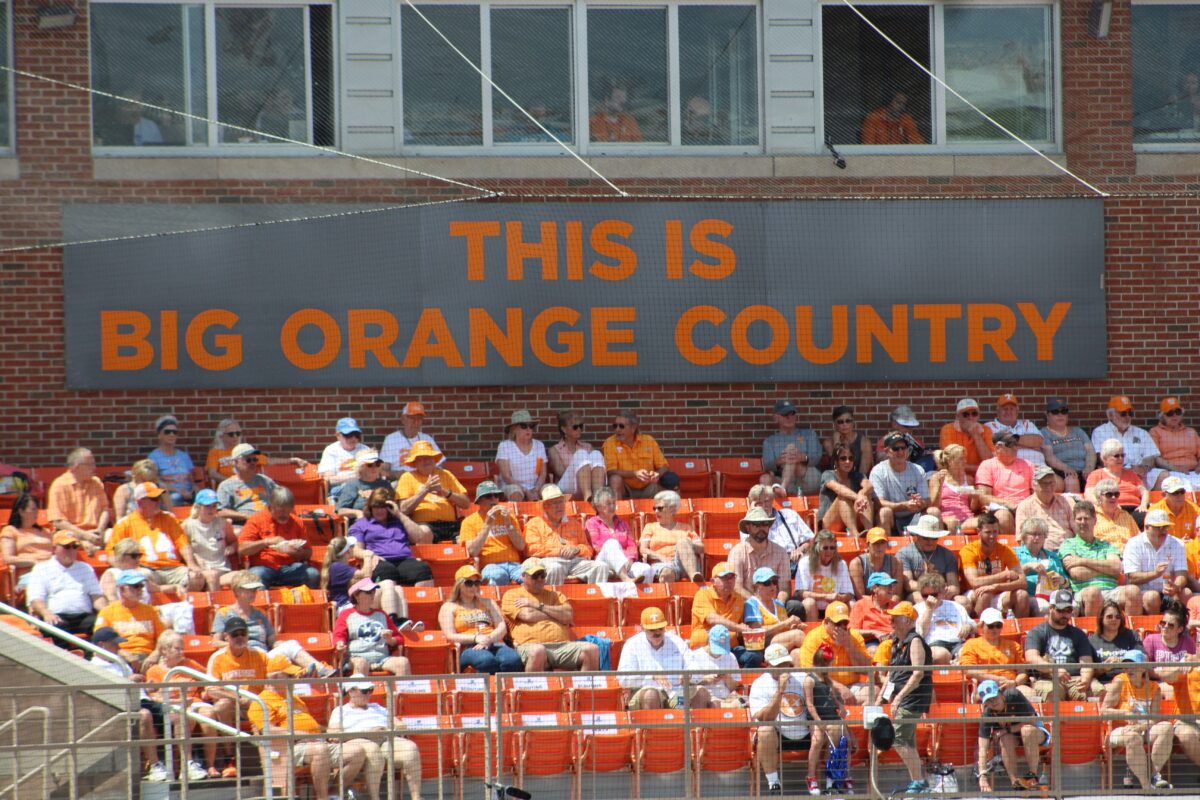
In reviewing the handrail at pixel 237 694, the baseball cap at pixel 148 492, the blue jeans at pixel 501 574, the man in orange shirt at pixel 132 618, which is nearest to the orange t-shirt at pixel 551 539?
the blue jeans at pixel 501 574

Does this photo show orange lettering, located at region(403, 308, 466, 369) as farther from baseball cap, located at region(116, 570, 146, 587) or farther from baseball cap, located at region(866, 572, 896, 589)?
baseball cap, located at region(866, 572, 896, 589)

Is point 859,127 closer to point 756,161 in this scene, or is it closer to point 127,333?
point 756,161

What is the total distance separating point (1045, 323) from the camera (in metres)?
16.3

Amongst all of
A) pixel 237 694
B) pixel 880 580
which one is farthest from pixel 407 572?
pixel 880 580

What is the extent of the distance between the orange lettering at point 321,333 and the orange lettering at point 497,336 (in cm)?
126

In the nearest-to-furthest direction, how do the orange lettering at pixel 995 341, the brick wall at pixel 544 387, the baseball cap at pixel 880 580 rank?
the baseball cap at pixel 880 580 → the brick wall at pixel 544 387 → the orange lettering at pixel 995 341

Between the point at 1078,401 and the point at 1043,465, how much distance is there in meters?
1.57

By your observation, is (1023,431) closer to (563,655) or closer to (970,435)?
(970,435)

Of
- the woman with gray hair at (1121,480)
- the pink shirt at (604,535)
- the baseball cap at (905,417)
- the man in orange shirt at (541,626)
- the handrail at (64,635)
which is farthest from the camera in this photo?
the baseball cap at (905,417)

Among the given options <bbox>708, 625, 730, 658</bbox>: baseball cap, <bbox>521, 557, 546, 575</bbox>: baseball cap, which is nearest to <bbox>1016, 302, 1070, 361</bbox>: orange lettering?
<bbox>708, 625, 730, 658</bbox>: baseball cap

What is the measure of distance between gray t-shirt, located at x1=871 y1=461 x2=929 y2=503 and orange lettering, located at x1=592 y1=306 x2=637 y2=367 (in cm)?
274

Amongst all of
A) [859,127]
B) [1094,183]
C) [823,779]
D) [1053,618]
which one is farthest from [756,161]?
[823,779]

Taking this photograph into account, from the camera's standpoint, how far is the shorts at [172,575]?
12938 millimetres

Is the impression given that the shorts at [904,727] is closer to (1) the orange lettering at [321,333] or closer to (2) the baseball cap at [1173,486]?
(2) the baseball cap at [1173,486]
